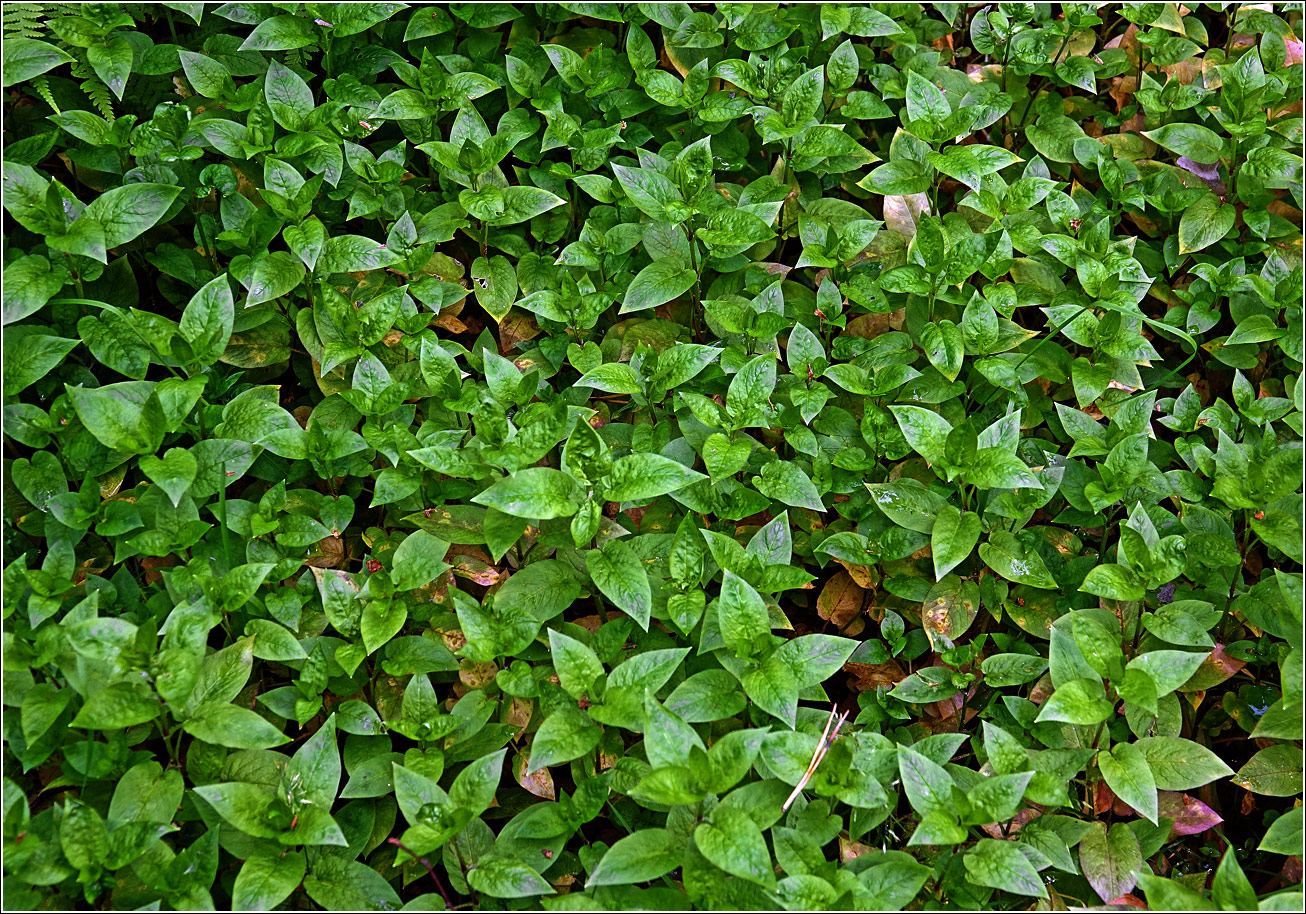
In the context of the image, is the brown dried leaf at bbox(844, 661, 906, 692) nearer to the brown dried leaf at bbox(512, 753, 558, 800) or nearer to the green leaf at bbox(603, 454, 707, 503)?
the green leaf at bbox(603, 454, 707, 503)

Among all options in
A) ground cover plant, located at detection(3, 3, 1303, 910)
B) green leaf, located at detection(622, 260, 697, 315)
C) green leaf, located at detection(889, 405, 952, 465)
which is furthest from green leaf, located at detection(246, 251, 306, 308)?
green leaf, located at detection(889, 405, 952, 465)

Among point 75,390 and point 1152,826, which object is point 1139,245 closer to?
point 1152,826

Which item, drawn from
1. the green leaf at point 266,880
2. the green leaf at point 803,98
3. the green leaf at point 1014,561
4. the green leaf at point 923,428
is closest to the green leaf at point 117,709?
the green leaf at point 266,880

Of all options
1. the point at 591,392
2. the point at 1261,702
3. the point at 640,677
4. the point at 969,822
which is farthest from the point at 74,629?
the point at 1261,702

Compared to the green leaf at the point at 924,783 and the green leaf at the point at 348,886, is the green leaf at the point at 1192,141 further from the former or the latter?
the green leaf at the point at 348,886

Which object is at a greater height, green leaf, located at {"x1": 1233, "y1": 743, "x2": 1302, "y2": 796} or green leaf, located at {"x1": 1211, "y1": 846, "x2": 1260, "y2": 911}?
green leaf, located at {"x1": 1211, "y1": 846, "x2": 1260, "y2": 911}

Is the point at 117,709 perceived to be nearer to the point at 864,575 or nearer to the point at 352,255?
the point at 352,255
